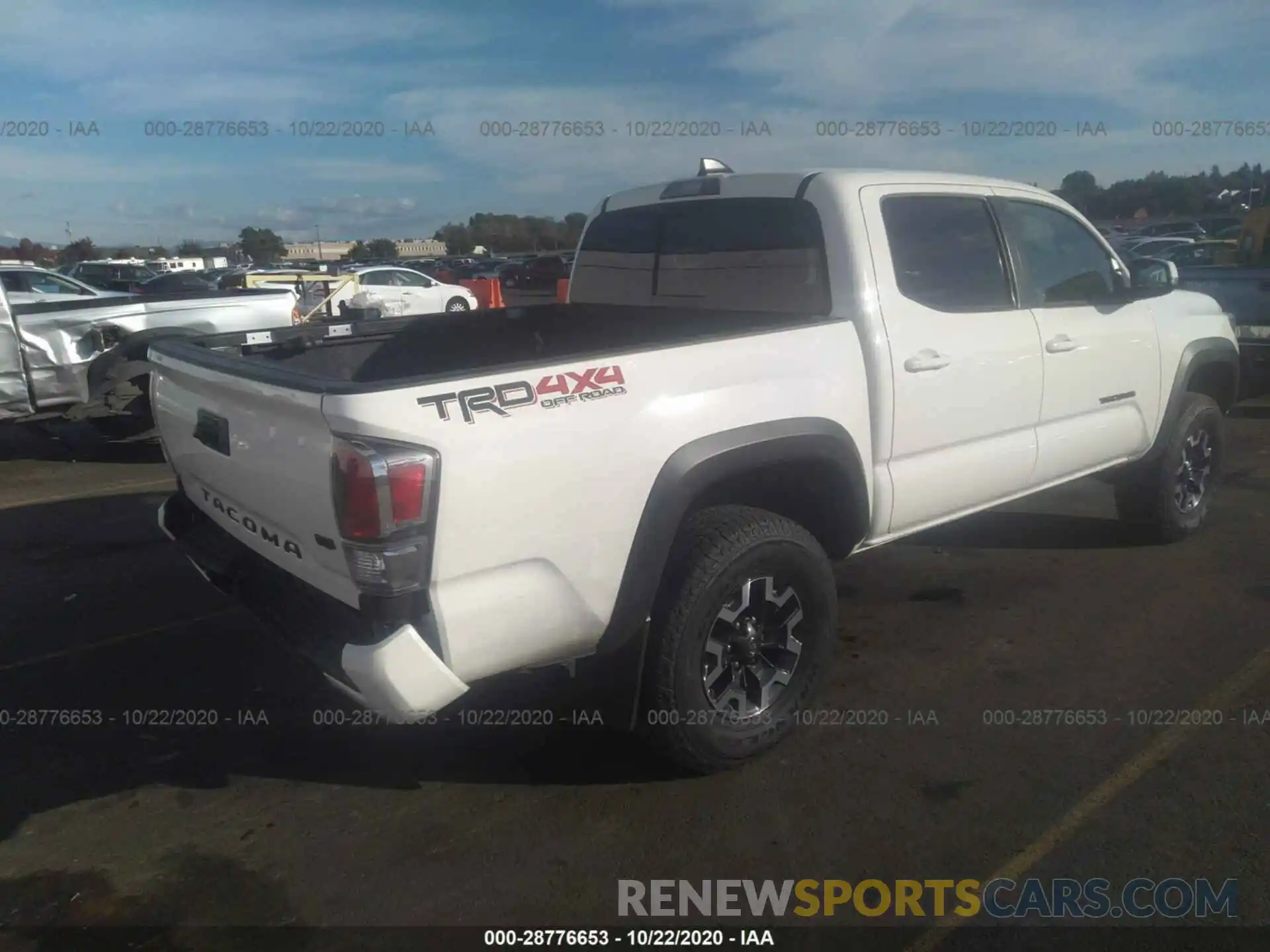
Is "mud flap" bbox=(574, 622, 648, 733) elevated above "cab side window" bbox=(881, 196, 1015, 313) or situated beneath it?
situated beneath

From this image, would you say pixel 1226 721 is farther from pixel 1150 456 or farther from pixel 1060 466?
pixel 1150 456

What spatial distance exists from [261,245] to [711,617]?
54.1 metres

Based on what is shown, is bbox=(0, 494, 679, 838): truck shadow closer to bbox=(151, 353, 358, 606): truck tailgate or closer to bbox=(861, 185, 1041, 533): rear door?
bbox=(151, 353, 358, 606): truck tailgate

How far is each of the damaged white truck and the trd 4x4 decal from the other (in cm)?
631

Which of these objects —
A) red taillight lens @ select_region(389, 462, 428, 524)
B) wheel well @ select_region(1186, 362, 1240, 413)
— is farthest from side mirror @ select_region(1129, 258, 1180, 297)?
red taillight lens @ select_region(389, 462, 428, 524)

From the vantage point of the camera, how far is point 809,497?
3707 mm

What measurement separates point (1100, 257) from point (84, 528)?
634 cm

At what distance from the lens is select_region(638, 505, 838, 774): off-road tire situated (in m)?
3.13

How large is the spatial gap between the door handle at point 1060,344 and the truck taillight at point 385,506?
304 centimetres

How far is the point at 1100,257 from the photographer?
4.96 metres

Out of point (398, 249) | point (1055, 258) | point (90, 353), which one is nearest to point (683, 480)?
point (1055, 258)

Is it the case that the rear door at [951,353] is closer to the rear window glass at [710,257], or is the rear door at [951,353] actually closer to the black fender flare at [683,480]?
the rear window glass at [710,257]

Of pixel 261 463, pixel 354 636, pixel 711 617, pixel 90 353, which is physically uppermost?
pixel 261 463

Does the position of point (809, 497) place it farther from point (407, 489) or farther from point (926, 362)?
point (407, 489)
